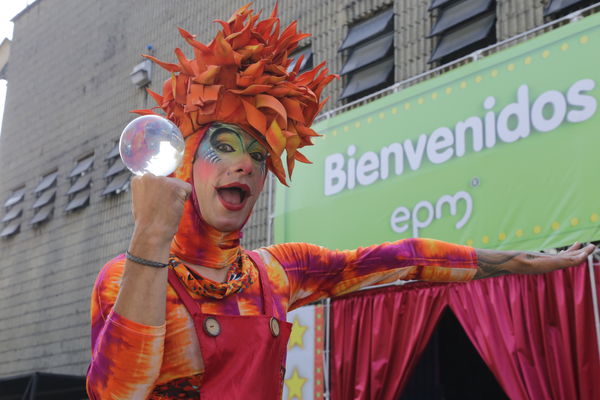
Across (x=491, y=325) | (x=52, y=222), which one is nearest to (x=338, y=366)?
(x=491, y=325)

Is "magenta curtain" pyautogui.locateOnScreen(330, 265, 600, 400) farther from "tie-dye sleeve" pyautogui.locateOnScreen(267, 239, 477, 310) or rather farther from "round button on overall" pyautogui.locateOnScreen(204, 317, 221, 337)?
"round button on overall" pyautogui.locateOnScreen(204, 317, 221, 337)

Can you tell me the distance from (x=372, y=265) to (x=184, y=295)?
0.87 m

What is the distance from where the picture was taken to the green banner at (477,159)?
5445 mm

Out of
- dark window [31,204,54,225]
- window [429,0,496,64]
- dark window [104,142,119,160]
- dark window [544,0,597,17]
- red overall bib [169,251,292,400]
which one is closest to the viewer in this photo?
red overall bib [169,251,292,400]

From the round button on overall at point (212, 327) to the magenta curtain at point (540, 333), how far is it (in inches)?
154

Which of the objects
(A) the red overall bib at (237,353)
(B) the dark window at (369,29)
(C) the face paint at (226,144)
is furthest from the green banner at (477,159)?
(A) the red overall bib at (237,353)

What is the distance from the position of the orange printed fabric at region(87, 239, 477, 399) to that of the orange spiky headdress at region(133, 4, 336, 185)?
428mm

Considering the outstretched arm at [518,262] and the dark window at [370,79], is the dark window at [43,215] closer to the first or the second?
the dark window at [370,79]

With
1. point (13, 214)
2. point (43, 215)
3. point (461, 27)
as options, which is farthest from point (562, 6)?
point (13, 214)

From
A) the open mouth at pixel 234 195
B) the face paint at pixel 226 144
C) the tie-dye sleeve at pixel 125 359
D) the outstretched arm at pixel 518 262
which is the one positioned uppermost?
the face paint at pixel 226 144

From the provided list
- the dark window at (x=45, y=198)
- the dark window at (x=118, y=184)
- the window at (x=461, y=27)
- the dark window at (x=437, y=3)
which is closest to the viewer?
the window at (x=461, y=27)

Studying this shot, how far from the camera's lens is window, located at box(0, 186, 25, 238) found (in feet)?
52.3

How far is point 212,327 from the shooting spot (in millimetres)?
2230

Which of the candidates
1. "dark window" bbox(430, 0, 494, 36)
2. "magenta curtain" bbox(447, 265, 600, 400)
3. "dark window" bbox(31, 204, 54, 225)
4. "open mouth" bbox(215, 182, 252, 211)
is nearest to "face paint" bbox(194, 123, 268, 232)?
"open mouth" bbox(215, 182, 252, 211)
